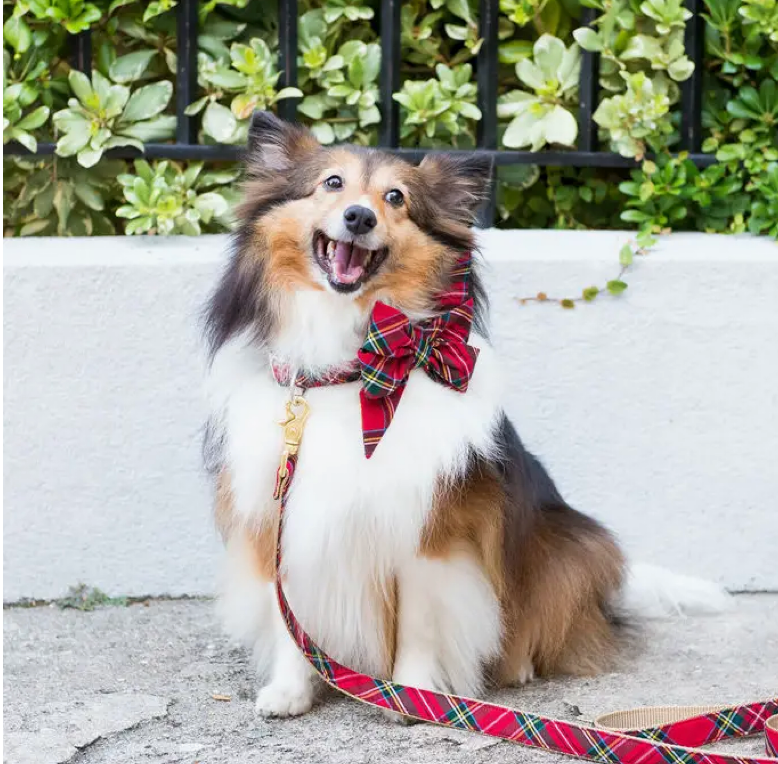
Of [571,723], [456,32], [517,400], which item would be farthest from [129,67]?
[571,723]

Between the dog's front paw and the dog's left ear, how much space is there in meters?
1.33

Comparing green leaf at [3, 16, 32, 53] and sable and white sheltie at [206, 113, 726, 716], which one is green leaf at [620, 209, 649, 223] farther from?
green leaf at [3, 16, 32, 53]

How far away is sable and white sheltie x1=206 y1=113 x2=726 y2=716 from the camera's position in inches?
114

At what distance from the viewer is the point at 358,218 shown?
2.80 metres

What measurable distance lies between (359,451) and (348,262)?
48 cm

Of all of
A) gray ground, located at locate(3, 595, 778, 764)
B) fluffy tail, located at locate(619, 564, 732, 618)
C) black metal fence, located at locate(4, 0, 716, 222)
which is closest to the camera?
gray ground, located at locate(3, 595, 778, 764)

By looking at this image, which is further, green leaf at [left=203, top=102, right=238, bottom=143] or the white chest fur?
green leaf at [left=203, top=102, right=238, bottom=143]

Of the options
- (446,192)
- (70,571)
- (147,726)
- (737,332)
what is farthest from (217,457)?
(737,332)

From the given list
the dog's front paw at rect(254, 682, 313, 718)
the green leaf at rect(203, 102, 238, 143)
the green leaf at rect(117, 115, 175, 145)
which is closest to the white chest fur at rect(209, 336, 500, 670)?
the dog's front paw at rect(254, 682, 313, 718)

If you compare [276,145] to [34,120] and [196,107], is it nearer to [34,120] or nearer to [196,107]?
[196,107]

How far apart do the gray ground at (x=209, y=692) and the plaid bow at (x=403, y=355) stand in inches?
28.7

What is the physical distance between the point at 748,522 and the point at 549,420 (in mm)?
802

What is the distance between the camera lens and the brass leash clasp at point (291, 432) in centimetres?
288

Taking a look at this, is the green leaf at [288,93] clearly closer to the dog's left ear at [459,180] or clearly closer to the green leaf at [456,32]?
the green leaf at [456,32]
